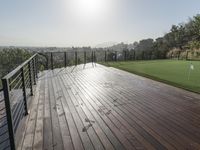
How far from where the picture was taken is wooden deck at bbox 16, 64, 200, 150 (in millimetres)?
2176

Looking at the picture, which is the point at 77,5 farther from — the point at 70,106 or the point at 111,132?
the point at 111,132

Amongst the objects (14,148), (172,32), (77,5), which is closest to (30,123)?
(14,148)

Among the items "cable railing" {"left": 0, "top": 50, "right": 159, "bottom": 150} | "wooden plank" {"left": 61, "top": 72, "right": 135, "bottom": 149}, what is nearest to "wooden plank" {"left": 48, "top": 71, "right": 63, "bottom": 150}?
"cable railing" {"left": 0, "top": 50, "right": 159, "bottom": 150}

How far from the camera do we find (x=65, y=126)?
2.61 meters

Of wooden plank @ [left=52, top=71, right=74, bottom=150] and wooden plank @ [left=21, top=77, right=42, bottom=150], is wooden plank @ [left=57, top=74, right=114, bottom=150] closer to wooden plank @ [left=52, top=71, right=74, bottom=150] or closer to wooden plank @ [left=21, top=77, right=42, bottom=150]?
wooden plank @ [left=52, top=71, right=74, bottom=150]

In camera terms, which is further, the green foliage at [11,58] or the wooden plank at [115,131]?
the green foliage at [11,58]

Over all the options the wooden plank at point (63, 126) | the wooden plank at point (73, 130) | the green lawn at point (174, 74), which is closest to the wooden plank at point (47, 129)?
the wooden plank at point (63, 126)

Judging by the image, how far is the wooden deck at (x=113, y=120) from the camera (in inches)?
85.7

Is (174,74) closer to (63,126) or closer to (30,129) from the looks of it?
(63,126)

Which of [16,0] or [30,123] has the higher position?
[16,0]

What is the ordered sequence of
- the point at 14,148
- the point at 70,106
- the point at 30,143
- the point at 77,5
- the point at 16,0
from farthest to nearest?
the point at 16,0 → the point at 77,5 → the point at 70,106 → the point at 30,143 → the point at 14,148

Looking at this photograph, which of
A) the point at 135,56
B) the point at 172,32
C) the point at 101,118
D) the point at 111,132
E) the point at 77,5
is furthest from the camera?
the point at 172,32

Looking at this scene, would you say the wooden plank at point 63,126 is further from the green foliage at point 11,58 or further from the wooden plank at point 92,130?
the green foliage at point 11,58

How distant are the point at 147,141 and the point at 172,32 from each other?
25574 mm
